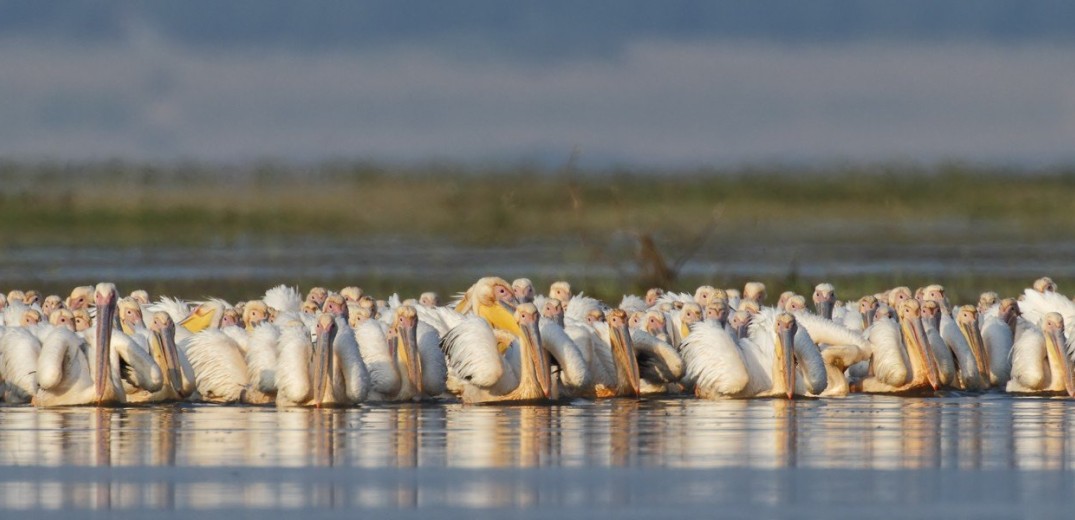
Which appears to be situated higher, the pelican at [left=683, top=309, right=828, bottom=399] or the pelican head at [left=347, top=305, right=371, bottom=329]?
the pelican head at [left=347, top=305, right=371, bottom=329]

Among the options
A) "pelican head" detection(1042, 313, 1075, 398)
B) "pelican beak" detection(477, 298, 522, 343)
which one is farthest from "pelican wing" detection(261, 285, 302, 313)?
"pelican head" detection(1042, 313, 1075, 398)

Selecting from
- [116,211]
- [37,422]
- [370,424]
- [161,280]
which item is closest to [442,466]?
[370,424]

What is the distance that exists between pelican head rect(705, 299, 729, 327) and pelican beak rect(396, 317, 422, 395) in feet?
6.34

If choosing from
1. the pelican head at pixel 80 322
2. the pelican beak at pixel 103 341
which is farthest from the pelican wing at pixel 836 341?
the pelican head at pixel 80 322

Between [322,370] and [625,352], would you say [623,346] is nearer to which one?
[625,352]

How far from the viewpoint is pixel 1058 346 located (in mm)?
15281

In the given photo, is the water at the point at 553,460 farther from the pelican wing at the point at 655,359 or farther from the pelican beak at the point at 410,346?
the pelican wing at the point at 655,359

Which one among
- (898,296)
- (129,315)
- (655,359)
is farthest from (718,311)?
(129,315)

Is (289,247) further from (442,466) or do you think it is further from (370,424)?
(442,466)

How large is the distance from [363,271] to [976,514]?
18828mm

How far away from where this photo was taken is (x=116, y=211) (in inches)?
1507

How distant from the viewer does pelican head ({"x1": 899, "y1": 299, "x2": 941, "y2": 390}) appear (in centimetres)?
1545

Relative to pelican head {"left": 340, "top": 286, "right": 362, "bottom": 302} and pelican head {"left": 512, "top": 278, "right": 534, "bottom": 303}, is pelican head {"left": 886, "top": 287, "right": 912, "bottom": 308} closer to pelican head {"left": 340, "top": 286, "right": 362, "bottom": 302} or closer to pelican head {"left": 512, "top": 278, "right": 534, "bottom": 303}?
pelican head {"left": 512, "top": 278, "right": 534, "bottom": 303}

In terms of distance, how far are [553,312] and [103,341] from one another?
2.80 m
